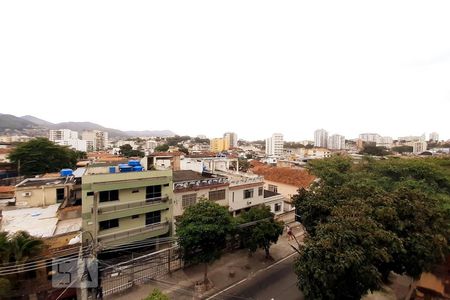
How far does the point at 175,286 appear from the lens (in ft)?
54.8

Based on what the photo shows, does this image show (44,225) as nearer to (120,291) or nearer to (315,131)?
(120,291)

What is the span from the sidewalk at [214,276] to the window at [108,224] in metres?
4.80

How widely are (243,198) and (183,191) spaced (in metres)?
7.51

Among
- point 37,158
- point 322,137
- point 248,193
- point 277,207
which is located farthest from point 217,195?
point 322,137

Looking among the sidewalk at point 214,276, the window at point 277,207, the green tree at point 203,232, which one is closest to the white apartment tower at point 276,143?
the window at point 277,207

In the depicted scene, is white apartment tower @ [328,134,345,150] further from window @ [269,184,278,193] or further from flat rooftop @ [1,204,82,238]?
flat rooftop @ [1,204,82,238]

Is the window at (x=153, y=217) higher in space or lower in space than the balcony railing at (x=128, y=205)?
lower

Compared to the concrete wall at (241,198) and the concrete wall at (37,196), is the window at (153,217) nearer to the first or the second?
the concrete wall at (241,198)

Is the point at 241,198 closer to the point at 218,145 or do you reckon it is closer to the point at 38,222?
the point at 38,222

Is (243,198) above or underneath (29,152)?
underneath

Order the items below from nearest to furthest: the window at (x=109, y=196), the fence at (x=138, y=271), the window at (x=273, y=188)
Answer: the fence at (x=138, y=271) < the window at (x=109, y=196) < the window at (x=273, y=188)

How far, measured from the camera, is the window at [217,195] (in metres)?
23.6

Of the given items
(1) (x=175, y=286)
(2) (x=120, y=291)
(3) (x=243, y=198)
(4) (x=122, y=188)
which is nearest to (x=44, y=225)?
(4) (x=122, y=188)

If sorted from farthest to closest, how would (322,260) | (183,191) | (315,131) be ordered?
(315,131), (183,191), (322,260)
